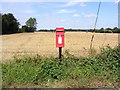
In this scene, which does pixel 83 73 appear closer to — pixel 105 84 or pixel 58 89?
pixel 105 84

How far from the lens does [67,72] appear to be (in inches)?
164

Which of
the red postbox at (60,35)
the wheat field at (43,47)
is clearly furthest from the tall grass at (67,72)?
the wheat field at (43,47)

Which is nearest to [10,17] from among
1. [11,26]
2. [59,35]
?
[11,26]

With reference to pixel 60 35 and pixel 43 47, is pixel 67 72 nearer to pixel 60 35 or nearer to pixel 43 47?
pixel 60 35

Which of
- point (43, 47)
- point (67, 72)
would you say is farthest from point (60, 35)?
point (43, 47)

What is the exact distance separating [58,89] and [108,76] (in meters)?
1.37

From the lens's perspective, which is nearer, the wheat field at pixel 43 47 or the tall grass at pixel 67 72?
the tall grass at pixel 67 72

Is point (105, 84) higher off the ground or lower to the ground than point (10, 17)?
lower

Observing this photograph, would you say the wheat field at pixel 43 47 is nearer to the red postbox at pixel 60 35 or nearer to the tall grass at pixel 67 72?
the tall grass at pixel 67 72

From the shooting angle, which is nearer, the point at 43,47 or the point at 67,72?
the point at 67,72

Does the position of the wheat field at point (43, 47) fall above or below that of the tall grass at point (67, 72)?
above

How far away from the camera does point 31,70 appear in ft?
13.7

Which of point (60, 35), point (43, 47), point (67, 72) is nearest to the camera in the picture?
point (67, 72)

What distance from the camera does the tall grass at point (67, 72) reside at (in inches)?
148
